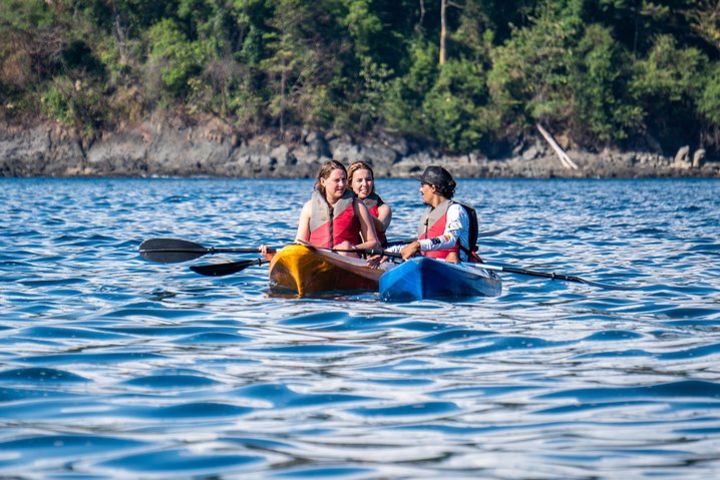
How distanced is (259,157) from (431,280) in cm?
5099

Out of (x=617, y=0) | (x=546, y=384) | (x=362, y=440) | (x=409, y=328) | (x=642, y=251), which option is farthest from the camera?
(x=617, y=0)

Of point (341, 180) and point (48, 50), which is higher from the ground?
point (48, 50)

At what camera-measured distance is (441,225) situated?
10195 millimetres

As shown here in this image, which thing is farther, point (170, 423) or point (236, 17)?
point (236, 17)

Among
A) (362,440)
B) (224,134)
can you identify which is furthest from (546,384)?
(224,134)

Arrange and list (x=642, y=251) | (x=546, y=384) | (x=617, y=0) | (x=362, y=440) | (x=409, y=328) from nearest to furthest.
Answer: (x=362, y=440) < (x=546, y=384) < (x=409, y=328) < (x=642, y=251) < (x=617, y=0)

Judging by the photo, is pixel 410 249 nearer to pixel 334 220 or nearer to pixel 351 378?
pixel 334 220

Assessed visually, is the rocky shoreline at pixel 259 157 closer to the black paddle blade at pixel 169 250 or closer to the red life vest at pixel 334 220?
the black paddle blade at pixel 169 250

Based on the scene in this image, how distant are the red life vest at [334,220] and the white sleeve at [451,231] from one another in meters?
0.77

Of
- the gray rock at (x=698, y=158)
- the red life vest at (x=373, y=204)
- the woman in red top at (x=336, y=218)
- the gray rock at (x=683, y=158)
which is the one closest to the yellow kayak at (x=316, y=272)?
the woman in red top at (x=336, y=218)

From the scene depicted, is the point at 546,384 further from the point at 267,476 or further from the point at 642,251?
the point at 642,251

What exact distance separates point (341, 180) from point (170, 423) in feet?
18.1

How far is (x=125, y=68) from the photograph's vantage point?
63594mm

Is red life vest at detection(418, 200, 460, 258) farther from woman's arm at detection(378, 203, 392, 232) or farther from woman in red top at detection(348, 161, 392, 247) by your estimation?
woman's arm at detection(378, 203, 392, 232)
